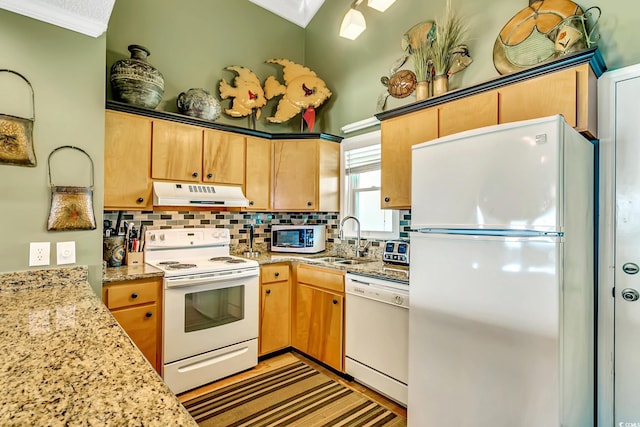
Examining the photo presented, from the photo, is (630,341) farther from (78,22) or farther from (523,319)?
(78,22)

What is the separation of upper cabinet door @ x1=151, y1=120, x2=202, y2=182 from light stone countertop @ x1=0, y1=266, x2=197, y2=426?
4.97 feet

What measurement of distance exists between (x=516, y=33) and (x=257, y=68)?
2.45 m

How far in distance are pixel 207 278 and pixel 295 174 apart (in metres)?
1.31

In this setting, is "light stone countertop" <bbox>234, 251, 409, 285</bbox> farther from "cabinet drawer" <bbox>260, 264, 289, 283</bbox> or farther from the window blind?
the window blind

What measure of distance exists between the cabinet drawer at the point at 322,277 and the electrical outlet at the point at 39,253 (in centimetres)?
178

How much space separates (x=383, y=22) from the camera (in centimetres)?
313

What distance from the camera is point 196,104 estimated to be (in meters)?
2.88

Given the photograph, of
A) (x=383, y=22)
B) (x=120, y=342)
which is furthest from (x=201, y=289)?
(x=383, y=22)

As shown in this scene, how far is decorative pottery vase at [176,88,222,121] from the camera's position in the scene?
9.42 feet

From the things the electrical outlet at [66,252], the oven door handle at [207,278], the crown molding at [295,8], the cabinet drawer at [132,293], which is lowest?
the cabinet drawer at [132,293]

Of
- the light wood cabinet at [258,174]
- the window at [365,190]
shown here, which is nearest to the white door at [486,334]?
the window at [365,190]

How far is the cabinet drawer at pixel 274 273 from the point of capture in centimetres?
292

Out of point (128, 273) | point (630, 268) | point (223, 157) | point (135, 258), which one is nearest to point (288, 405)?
point (128, 273)

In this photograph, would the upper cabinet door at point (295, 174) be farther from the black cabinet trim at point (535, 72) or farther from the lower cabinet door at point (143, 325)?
the lower cabinet door at point (143, 325)
